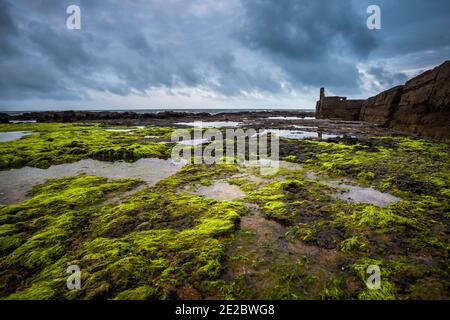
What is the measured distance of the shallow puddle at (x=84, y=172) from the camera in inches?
230

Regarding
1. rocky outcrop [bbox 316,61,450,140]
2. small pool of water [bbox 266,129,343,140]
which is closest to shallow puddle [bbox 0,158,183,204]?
small pool of water [bbox 266,129,343,140]

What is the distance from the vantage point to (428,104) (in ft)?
39.1

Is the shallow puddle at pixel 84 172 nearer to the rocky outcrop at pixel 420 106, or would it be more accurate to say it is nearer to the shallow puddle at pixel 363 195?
the shallow puddle at pixel 363 195

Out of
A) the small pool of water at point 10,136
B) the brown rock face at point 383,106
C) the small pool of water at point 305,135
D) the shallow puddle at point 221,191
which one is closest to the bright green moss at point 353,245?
the shallow puddle at point 221,191

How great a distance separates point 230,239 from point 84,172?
6087mm

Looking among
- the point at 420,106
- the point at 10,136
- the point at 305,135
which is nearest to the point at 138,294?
the point at 305,135

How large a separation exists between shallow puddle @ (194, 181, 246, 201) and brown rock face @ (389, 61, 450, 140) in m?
11.0

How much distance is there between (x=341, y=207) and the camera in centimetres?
438

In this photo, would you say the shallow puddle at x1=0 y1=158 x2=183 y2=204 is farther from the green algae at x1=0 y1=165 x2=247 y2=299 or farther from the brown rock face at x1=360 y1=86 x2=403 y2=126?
the brown rock face at x1=360 y1=86 x2=403 y2=126

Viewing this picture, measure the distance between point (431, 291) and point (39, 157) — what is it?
37.9ft

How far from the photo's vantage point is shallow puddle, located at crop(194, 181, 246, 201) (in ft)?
16.9
